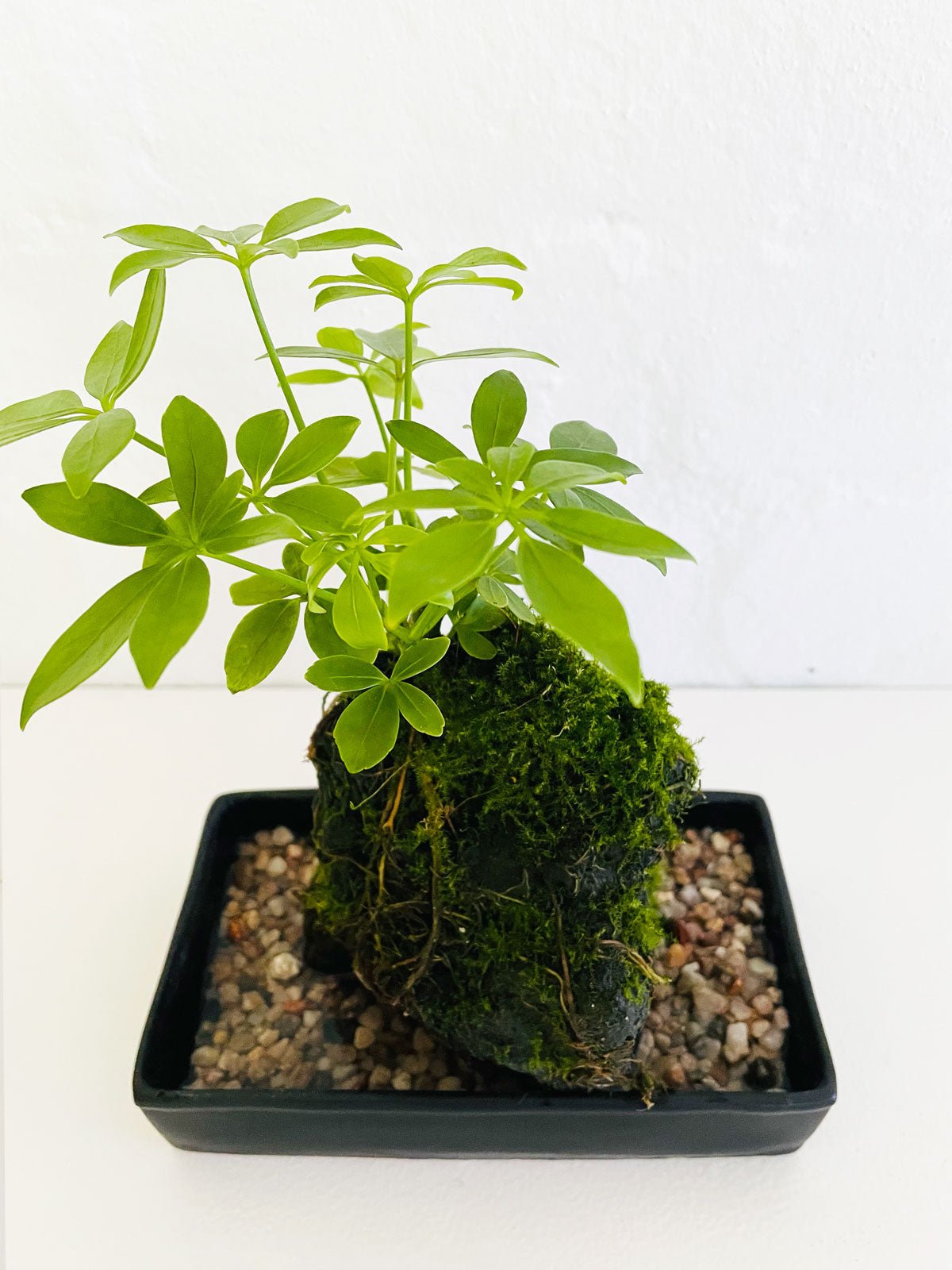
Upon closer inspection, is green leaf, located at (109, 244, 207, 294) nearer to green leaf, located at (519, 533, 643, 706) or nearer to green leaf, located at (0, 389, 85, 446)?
green leaf, located at (0, 389, 85, 446)

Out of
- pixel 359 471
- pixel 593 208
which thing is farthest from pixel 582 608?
pixel 593 208

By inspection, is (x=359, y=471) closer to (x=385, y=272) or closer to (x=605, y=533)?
(x=385, y=272)

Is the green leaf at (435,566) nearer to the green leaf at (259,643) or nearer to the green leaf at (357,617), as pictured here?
the green leaf at (357,617)

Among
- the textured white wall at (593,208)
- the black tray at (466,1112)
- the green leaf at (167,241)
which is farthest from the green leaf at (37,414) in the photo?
the textured white wall at (593,208)

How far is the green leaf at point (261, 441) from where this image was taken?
687mm

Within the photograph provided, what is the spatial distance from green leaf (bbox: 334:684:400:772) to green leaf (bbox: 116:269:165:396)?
0.82 ft

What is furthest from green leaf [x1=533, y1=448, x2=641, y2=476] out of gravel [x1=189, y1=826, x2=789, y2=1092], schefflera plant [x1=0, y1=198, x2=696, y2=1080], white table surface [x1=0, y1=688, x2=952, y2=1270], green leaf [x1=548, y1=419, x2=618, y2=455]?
white table surface [x1=0, y1=688, x2=952, y2=1270]

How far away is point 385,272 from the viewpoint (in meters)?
0.74

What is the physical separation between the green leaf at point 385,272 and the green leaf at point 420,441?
0.12 metres

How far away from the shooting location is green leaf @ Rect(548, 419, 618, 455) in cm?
78

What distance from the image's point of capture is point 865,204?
1241mm

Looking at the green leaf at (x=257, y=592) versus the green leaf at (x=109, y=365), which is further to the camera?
the green leaf at (x=257, y=592)

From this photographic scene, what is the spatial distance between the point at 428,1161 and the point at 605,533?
698 millimetres

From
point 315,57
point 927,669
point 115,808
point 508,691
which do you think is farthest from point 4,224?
point 927,669
